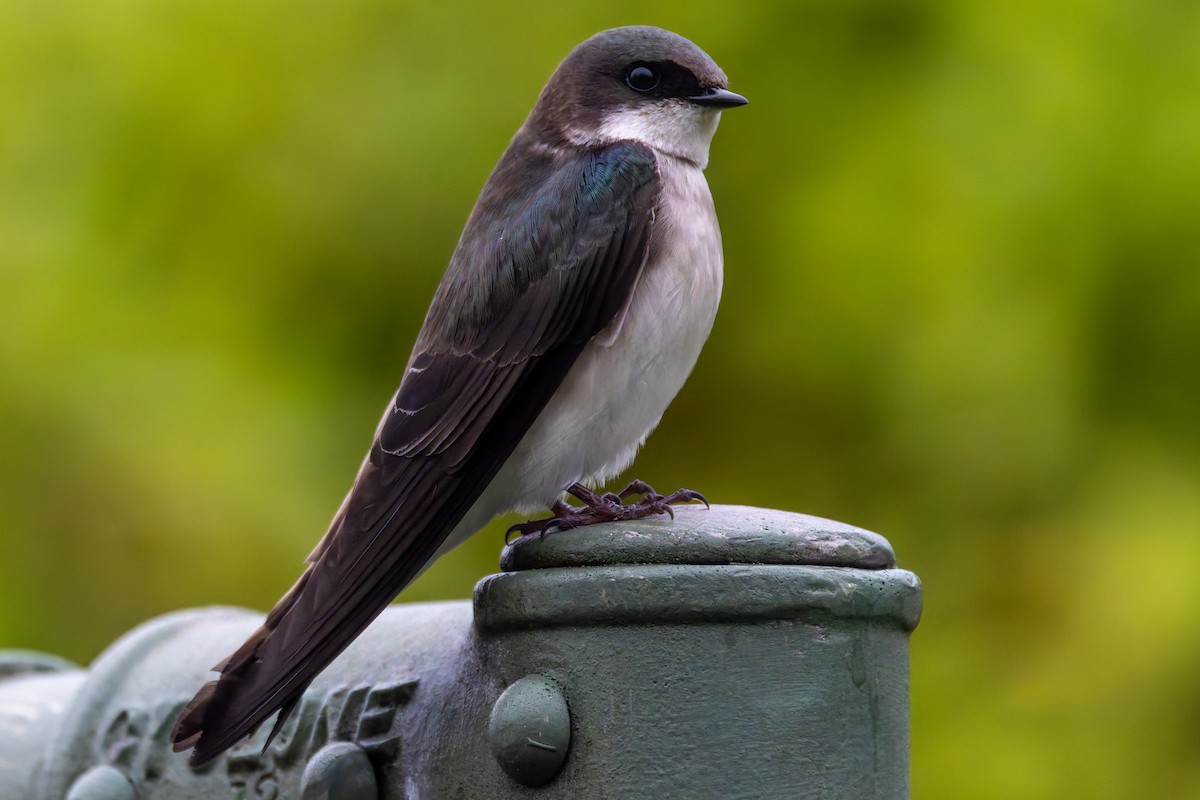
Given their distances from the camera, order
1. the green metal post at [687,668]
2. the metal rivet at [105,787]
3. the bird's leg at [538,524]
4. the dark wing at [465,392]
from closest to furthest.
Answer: the green metal post at [687,668]
the dark wing at [465,392]
the bird's leg at [538,524]
the metal rivet at [105,787]

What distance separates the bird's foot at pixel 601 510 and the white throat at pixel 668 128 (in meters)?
0.79

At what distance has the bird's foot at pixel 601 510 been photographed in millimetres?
2377

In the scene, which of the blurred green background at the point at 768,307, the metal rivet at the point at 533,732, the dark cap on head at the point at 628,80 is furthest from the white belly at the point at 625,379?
the blurred green background at the point at 768,307

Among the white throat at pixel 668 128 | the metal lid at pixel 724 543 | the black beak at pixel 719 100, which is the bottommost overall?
the metal lid at pixel 724 543

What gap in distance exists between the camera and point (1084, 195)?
3.94 meters

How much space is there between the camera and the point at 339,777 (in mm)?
2387

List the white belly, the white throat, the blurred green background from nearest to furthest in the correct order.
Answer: the white belly, the white throat, the blurred green background

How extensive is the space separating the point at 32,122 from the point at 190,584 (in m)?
1.45

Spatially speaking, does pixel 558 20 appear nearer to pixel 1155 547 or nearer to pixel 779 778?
pixel 1155 547

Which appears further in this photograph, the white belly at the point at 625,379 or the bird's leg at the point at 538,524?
the white belly at the point at 625,379

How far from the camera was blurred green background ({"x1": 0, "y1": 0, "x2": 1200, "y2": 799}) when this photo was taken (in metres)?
3.86

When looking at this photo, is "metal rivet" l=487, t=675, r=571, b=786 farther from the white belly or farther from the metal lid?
the white belly

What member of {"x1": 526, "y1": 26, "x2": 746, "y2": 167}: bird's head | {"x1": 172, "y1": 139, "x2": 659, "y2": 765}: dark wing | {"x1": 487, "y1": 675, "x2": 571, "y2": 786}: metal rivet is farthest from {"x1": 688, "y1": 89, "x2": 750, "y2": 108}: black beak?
{"x1": 487, "y1": 675, "x2": 571, "y2": 786}: metal rivet

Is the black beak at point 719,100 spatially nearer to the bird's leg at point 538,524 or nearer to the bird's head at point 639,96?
the bird's head at point 639,96
